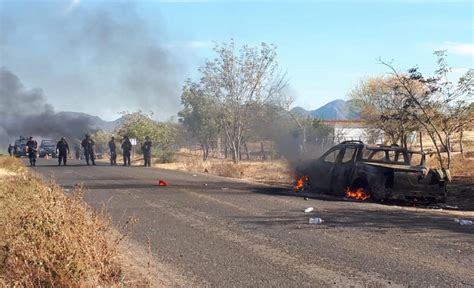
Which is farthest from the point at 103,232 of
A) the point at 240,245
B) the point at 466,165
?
the point at 466,165

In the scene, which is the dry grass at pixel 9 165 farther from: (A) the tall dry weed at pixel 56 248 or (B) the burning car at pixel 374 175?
(A) the tall dry weed at pixel 56 248

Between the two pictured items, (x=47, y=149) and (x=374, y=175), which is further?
(x=47, y=149)

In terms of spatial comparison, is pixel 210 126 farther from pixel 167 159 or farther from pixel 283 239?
pixel 283 239

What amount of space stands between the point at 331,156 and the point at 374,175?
7.96 feet

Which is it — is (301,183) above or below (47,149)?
below

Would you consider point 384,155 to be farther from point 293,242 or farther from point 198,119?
point 198,119

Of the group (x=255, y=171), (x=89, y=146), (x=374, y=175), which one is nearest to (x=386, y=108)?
(x=255, y=171)

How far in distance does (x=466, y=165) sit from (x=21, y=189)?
Result: 2003cm

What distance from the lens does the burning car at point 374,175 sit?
14758 millimetres

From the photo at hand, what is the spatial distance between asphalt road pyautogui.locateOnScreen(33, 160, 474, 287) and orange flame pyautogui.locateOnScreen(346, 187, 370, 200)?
102 cm

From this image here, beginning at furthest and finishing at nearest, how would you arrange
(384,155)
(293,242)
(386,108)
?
(386,108) → (384,155) → (293,242)

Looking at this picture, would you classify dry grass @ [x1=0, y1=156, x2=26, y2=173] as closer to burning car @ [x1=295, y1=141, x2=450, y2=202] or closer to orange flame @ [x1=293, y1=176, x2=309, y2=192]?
orange flame @ [x1=293, y1=176, x2=309, y2=192]

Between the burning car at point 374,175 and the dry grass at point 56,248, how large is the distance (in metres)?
9.25

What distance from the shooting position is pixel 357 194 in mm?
15672
